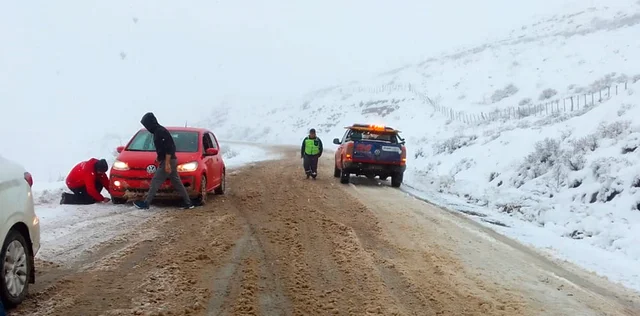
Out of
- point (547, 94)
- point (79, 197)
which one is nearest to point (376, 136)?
point (79, 197)

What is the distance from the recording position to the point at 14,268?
Result: 4.10 meters

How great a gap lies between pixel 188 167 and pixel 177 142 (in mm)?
1216

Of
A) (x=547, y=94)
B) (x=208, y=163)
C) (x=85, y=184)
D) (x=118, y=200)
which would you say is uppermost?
(x=547, y=94)

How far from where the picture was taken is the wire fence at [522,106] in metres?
24.2

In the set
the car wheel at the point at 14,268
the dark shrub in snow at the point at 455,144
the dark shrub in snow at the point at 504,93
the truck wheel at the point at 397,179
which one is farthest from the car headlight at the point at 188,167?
the dark shrub in snow at the point at 504,93

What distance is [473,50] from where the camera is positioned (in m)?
65.1

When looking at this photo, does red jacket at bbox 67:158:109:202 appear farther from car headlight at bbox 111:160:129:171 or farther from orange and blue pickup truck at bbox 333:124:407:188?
orange and blue pickup truck at bbox 333:124:407:188

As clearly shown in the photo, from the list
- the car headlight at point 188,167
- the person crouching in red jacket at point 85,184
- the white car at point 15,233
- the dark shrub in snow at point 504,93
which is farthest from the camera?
the dark shrub in snow at point 504,93

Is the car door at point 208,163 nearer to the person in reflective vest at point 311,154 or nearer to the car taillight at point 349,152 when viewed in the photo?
the person in reflective vest at point 311,154

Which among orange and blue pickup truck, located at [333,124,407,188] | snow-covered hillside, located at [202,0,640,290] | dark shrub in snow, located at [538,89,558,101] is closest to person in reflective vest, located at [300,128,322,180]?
orange and blue pickup truck, located at [333,124,407,188]

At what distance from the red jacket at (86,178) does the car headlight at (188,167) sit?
63.3 inches

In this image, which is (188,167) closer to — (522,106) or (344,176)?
(344,176)

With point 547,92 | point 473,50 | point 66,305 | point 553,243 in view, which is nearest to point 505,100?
point 547,92

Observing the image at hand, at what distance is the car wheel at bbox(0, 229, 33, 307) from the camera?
154 inches
